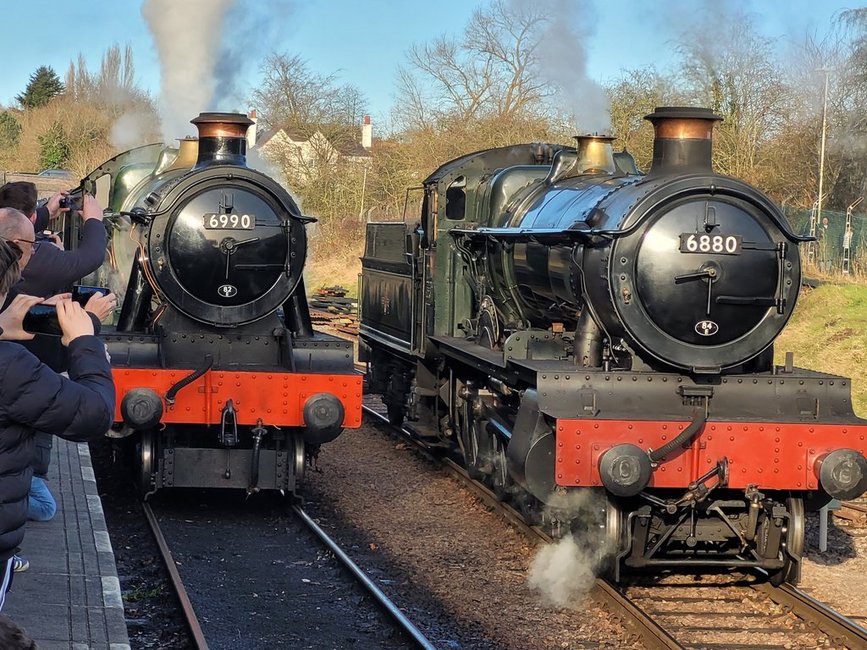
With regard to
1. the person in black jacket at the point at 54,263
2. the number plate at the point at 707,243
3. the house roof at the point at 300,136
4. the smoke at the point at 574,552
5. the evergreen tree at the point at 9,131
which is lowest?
the smoke at the point at 574,552

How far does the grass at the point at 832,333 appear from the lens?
1516 centimetres

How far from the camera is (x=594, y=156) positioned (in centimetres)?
853

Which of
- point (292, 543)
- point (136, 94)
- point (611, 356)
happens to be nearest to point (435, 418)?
point (292, 543)

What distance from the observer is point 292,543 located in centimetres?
798

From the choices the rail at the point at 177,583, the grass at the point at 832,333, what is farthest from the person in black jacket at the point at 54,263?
the grass at the point at 832,333

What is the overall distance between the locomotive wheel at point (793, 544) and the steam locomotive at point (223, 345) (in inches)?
120

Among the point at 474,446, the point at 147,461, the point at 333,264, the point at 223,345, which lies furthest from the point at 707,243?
the point at 333,264

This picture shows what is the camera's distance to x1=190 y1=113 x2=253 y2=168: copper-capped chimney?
8.80 m

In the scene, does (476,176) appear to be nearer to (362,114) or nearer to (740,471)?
(740,471)

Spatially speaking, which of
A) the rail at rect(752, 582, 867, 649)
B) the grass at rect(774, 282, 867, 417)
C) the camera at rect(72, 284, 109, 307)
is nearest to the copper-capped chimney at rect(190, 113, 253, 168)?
the camera at rect(72, 284, 109, 307)

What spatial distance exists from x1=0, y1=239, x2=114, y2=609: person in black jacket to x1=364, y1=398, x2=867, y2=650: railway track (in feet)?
11.0

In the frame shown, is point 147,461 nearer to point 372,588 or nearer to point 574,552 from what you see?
point 372,588

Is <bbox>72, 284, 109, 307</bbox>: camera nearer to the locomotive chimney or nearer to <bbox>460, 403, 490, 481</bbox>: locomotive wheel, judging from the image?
<bbox>460, 403, 490, 481</bbox>: locomotive wheel

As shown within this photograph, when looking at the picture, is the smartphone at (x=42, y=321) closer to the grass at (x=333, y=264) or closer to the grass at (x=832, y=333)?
the grass at (x=832, y=333)
